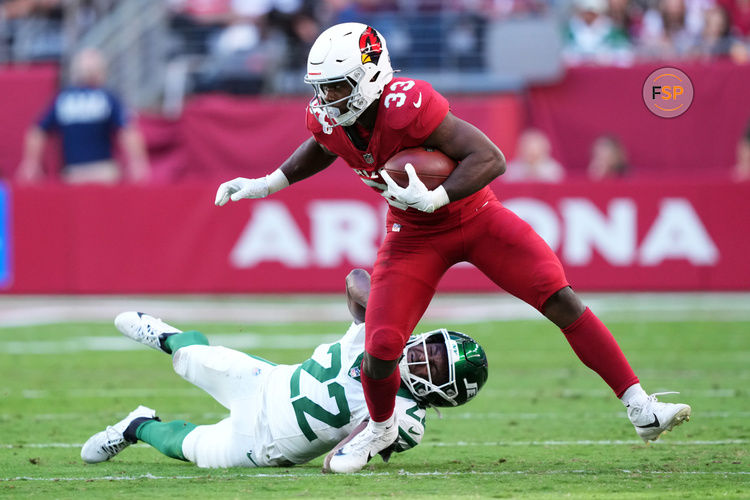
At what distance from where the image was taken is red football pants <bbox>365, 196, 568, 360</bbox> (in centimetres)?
442

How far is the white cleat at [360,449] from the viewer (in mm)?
4395

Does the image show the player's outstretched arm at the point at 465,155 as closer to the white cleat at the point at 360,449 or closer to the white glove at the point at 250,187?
the white glove at the point at 250,187

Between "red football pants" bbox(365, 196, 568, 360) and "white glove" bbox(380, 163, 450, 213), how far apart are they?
28cm

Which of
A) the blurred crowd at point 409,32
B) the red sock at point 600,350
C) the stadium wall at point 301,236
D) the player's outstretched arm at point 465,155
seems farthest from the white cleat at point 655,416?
the blurred crowd at point 409,32

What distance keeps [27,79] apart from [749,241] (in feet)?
28.5

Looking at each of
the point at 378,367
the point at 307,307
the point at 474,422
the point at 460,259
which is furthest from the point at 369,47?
the point at 307,307

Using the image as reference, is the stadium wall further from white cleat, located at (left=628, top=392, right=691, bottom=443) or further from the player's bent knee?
the player's bent knee

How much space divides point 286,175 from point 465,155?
94 centimetres

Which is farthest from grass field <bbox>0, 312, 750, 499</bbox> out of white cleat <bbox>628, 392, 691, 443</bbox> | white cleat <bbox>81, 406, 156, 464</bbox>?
white cleat <bbox>628, 392, 691, 443</bbox>

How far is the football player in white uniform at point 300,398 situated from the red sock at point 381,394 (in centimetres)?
15

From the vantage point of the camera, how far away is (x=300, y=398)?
4.46 metres

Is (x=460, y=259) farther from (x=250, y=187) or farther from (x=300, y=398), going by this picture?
(x=250, y=187)

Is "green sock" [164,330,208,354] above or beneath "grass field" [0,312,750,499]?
above

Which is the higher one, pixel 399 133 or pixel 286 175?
pixel 399 133
